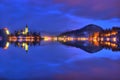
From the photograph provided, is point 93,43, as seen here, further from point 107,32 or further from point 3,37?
point 3,37

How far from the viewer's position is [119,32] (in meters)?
71.2

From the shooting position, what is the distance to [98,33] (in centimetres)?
9119

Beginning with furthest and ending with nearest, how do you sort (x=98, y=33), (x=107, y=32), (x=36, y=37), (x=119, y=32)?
(x=98, y=33) → (x=107, y=32) → (x=36, y=37) → (x=119, y=32)

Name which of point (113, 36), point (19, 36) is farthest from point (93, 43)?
point (19, 36)

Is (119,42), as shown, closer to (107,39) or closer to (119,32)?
(119,32)

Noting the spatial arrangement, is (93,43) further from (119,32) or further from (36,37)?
(36,37)

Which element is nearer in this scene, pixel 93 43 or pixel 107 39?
pixel 93 43

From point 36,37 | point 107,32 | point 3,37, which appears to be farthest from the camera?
point 107,32

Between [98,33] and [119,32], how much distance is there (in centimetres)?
2000

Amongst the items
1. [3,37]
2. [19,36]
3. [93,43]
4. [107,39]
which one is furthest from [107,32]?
[3,37]

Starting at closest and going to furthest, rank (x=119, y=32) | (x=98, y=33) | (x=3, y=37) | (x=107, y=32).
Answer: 1. (x=3, y=37)
2. (x=119, y=32)
3. (x=107, y=32)
4. (x=98, y=33)

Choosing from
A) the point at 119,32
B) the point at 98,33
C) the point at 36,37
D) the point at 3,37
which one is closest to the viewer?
the point at 3,37

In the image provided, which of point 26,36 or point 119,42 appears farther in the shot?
point 26,36

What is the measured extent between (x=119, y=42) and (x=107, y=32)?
63.0ft
